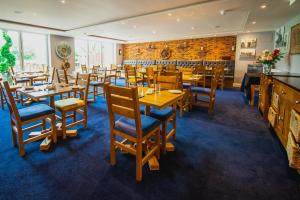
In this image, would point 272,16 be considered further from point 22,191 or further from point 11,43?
point 11,43

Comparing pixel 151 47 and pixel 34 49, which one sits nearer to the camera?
pixel 34 49

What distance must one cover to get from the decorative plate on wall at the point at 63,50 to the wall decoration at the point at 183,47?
5.81 metres

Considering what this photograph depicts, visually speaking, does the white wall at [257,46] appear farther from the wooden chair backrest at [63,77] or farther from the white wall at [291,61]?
the wooden chair backrest at [63,77]

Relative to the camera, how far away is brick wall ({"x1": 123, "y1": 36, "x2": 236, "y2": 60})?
8250 millimetres

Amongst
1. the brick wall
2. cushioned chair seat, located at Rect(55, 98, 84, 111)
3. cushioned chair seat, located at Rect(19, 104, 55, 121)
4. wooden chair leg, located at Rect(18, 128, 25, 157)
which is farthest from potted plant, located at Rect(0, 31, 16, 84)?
the brick wall

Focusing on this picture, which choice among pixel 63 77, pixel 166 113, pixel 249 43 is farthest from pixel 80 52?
pixel 166 113

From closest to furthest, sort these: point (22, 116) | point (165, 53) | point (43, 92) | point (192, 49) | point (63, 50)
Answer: point (22, 116), point (43, 92), point (63, 50), point (192, 49), point (165, 53)

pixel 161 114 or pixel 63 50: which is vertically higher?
pixel 63 50

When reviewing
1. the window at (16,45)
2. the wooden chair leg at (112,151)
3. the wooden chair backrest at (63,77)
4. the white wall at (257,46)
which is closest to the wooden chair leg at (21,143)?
the wooden chair leg at (112,151)

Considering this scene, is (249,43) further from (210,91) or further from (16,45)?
(16,45)

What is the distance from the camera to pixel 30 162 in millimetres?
2023

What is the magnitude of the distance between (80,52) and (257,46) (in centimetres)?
917

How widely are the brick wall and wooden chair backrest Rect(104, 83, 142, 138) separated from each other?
7.84m

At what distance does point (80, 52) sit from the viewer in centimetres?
1020
